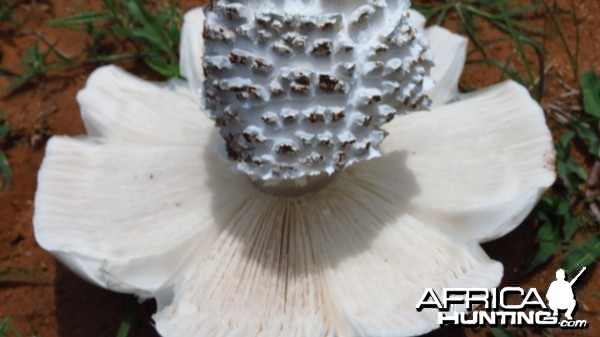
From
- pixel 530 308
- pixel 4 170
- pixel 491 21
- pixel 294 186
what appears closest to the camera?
pixel 294 186

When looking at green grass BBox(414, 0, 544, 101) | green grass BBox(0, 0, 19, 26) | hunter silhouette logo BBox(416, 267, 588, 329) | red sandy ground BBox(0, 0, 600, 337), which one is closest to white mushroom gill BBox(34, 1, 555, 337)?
hunter silhouette logo BBox(416, 267, 588, 329)

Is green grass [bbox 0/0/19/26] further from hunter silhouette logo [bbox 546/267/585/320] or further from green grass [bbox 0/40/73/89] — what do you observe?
hunter silhouette logo [bbox 546/267/585/320]

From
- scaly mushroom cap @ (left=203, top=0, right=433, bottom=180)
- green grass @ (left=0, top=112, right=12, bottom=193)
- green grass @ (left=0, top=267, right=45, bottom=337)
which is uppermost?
scaly mushroom cap @ (left=203, top=0, right=433, bottom=180)

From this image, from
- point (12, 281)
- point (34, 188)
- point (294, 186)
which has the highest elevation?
point (294, 186)

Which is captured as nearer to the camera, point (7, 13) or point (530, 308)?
point (530, 308)

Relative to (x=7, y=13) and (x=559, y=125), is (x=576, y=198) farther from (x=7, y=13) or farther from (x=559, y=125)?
(x=7, y=13)

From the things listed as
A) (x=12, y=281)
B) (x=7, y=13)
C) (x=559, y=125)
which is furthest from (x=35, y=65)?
(x=559, y=125)

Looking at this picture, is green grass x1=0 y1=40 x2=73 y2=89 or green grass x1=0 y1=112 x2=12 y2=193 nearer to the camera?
green grass x1=0 y1=112 x2=12 y2=193

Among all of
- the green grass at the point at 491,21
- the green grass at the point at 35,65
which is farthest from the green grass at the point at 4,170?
the green grass at the point at 491,21
